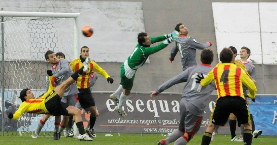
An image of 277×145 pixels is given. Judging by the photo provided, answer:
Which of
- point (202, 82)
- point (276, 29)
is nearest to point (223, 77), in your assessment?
point (202, 82)

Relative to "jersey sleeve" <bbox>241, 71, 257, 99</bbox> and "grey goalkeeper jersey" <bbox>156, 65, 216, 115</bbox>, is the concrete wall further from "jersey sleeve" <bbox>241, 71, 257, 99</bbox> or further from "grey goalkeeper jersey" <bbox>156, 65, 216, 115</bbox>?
"jersey sleeve" <bbox>241, 71, 257, 99</bbox>

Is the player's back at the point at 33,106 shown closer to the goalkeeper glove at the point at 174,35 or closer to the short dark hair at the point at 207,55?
the goalkeeper glove at the point at 174,35

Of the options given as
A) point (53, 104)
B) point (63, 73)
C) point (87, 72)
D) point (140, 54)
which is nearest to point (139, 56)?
point (140, 54)

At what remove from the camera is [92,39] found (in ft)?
76.0

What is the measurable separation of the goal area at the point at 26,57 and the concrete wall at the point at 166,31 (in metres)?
1.62

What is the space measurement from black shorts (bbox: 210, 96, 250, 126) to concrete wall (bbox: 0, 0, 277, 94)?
11.4m

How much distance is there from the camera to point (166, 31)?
23.5 meters

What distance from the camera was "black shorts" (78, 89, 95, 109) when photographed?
1443 centimetres

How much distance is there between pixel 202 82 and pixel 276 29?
51.2 feet

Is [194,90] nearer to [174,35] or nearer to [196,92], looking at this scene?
[196,92]

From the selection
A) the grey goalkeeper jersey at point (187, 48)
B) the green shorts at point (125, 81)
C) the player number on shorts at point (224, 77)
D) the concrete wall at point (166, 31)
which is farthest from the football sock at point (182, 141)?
the concrete wall at point (166, 31)

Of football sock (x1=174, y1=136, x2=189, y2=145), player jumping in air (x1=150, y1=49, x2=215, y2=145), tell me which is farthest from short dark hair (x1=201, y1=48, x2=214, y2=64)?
football sock (x1=174, y1=136, x2=189, y2=145)

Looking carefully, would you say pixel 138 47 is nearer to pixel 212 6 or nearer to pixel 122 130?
pixel 122 130

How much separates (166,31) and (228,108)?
1434 centimetres
